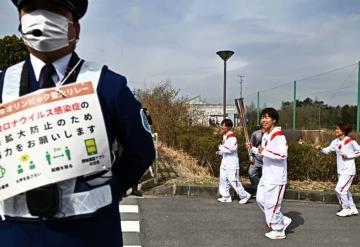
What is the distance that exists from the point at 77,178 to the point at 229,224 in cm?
513

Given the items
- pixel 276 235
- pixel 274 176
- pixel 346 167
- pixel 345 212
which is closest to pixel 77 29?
pixel 274 176

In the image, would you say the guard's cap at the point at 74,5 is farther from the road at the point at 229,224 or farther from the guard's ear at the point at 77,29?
the road at the point at 229,224

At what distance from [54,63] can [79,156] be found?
1.30ft

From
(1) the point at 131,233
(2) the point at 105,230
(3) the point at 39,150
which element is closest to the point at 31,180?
(3) the point at 39,150

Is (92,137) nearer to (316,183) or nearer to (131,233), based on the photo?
(131,233)

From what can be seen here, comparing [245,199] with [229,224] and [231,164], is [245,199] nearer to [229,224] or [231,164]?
[231,164]

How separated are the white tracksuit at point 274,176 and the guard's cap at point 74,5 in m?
4.17

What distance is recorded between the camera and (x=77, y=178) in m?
1.53

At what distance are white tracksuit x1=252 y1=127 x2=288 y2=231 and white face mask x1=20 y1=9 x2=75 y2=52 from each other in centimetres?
429

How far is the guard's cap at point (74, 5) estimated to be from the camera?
62.8 inches

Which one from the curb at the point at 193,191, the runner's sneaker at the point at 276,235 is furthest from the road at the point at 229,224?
the curb at the point at 193,191

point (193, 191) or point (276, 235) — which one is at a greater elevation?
point (193, 191)

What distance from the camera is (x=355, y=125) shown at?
1457 cm

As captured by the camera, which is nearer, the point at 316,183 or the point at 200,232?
the point at 200,232
